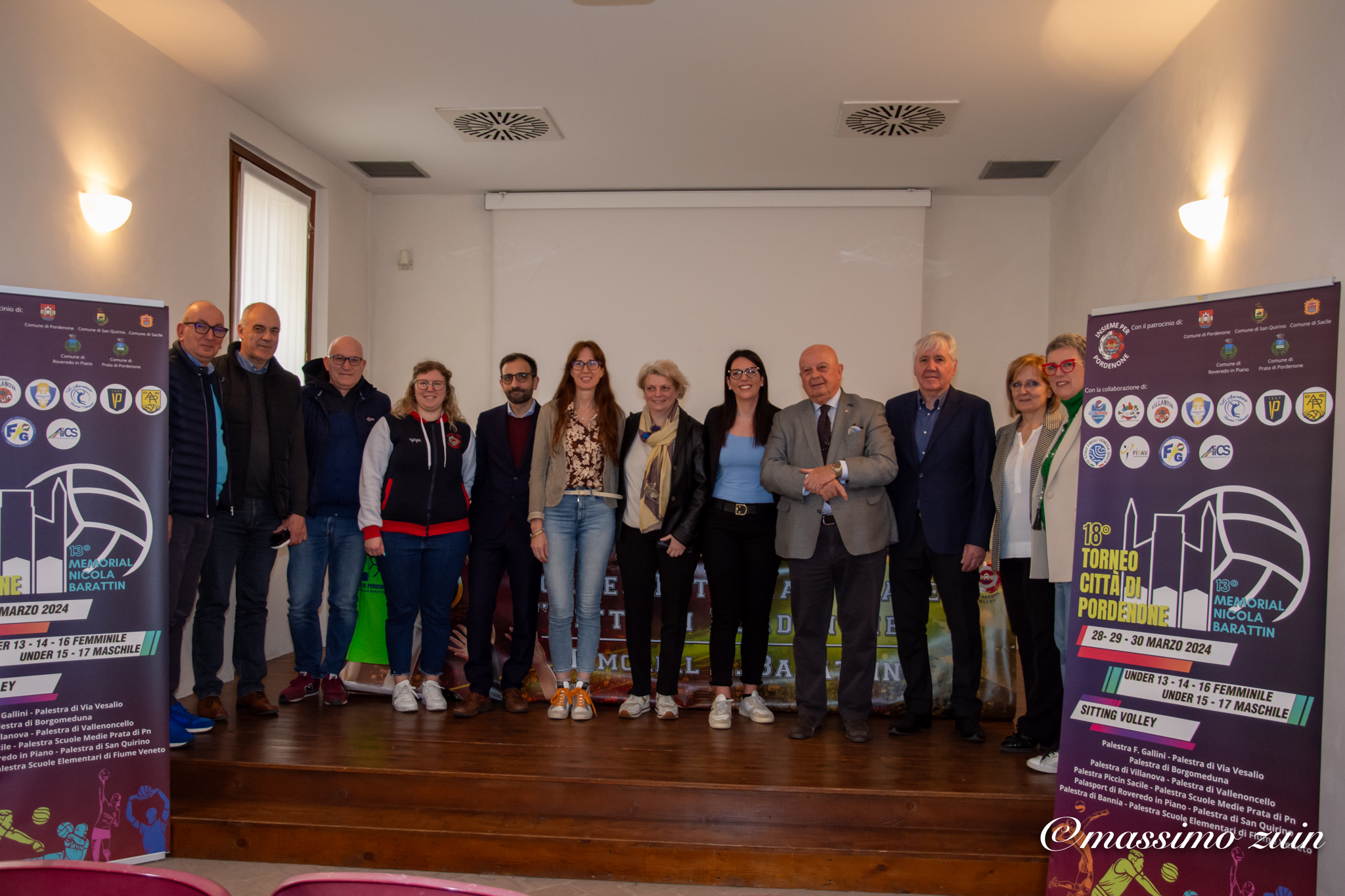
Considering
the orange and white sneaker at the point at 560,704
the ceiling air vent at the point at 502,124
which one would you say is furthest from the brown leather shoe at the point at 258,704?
the ceiling air vent at the point at 502,124

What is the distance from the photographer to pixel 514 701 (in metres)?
3.67

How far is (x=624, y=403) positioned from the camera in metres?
6.39

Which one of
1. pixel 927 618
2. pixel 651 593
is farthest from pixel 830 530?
pixel 651 593

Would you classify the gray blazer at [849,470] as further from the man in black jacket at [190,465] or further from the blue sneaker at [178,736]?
the blue sneaker at [178,736]

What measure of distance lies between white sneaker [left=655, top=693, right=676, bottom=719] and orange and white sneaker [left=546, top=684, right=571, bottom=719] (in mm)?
399

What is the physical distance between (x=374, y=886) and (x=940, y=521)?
8.55ft

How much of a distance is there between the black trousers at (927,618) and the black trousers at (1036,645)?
0.50 ft

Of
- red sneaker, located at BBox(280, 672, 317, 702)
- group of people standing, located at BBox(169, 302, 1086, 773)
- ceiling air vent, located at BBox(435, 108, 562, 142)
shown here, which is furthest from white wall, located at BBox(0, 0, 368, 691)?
ceiling air vent, located at BBox(435, 108, 562, 142)

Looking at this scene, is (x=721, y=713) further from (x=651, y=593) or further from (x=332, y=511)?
(x=332, y=511)

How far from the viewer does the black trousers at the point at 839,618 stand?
3307 millimetres

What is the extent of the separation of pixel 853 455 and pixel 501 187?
4141 mm

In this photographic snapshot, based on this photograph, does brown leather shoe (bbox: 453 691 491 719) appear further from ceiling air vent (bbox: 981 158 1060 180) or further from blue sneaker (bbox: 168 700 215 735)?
ceiling air vent (bbox: 981 158 1060 180)

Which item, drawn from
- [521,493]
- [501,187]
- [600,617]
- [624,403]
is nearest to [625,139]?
[501,187]

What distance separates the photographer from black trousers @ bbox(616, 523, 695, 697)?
3.49m
